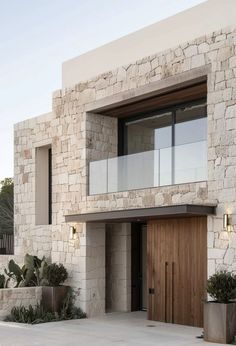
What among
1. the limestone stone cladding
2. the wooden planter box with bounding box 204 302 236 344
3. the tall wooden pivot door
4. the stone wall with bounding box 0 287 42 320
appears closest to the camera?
the wooden planter box with bounding box 204 302 236 344

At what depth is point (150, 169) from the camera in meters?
14.0

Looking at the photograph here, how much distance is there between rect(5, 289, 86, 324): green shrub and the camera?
1420cm

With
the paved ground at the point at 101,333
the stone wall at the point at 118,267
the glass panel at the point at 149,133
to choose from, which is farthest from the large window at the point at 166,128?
the paved ground at the point at 101,333

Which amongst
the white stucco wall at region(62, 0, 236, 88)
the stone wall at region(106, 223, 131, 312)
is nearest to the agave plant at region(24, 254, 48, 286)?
the stone wall at region(106, 223, 131, 312)

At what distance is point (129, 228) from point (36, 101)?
21.5 feet

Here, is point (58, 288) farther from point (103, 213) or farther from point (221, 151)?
point (221, 151)

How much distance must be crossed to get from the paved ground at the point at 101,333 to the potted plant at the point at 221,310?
33cm

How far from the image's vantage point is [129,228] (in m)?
16.2

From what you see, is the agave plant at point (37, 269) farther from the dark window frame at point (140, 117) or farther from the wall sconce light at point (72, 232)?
the dark window frame at point (140, 117)

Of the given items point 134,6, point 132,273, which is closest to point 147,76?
point 134,6

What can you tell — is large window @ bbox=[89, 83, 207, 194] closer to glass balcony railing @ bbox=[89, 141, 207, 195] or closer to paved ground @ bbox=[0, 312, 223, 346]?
glass balcony railing @ bbox=[89, 141, 207, 195]

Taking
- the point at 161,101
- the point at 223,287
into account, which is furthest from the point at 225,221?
the point at 161,101

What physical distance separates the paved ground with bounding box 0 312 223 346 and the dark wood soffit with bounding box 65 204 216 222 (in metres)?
2.42

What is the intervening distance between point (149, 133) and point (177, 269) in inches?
143
